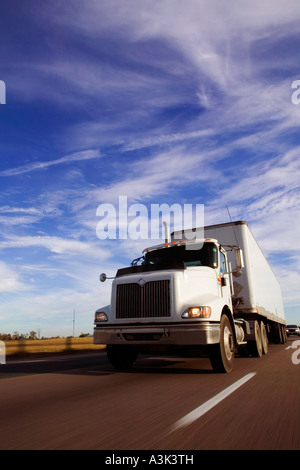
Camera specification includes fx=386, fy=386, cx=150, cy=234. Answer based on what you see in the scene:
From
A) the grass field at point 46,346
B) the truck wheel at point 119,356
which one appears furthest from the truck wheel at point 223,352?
the grass field at point 46,346

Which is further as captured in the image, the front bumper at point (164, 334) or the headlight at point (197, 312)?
the headlight at point (197, 312)

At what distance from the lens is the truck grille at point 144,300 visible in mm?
7738

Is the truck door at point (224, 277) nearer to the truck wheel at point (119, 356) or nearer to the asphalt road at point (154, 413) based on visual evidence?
the asphalt road at point (154, 413)

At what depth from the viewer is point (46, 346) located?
1892 centimetres

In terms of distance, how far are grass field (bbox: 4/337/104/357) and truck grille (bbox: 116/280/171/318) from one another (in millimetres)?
10845

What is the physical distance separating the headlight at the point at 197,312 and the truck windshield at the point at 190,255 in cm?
185

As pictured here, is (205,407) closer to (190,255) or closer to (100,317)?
(100,317)

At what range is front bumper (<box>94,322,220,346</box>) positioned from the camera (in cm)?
718

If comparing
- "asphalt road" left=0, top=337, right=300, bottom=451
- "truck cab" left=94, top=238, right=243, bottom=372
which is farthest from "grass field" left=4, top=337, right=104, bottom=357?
"asphalt road" left=0, top=337, right=300, bottom=451

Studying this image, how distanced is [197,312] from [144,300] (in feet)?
3.92

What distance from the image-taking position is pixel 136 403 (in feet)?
15.9
